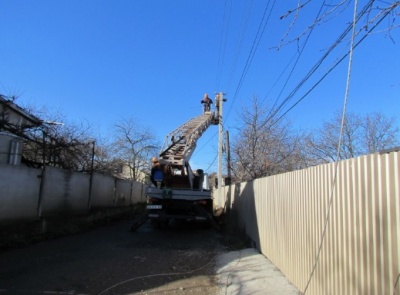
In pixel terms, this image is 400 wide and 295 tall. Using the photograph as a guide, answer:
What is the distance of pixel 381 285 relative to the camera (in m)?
3.71

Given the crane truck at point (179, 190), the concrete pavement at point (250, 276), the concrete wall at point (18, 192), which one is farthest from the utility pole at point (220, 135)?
the concrete pavement at point (250, 276)

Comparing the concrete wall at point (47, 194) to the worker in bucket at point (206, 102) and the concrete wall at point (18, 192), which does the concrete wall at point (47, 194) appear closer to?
the concrete wall at point (18, 192)

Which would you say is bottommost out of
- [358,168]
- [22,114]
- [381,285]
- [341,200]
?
[381,285]

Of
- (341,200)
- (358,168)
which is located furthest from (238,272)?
(358,168)

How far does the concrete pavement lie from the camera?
6855 millimetres

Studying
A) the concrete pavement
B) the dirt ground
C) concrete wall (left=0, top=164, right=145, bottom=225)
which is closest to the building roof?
concrete wall (left=0, top=164, right=145, bottom=225)

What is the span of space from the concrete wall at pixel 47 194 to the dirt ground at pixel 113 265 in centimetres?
123

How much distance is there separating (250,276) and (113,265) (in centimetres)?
309

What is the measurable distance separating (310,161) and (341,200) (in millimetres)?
30548

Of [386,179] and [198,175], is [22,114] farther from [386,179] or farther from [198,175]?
[386,179]

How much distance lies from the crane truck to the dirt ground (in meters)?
2.57

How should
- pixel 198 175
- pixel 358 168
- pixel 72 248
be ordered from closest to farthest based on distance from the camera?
pixel 358 168 < pixel 72 248 < pixel 198 175

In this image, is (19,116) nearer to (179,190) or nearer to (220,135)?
(179,190)

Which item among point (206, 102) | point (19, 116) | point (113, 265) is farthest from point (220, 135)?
point (113, 265)
